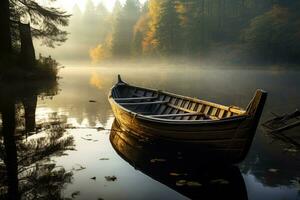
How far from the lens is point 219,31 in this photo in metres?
62.6

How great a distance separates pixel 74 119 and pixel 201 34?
48779 millimetres

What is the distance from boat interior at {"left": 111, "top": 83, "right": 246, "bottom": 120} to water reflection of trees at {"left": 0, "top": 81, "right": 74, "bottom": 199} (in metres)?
3.21

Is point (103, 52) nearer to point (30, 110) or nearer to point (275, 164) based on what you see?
point (30, 110)

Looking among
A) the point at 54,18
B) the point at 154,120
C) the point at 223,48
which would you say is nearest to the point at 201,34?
the point at 223,48

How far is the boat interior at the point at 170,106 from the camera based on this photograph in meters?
11.0

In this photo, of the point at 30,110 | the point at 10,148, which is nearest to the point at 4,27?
the point at 30,110

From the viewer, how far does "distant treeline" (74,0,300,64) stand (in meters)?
54.7

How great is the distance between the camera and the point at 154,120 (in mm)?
10391

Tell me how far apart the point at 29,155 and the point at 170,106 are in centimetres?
627

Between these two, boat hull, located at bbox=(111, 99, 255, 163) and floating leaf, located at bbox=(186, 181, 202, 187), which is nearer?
floating leaf, located at bbox=(186, 181, 202, 187)

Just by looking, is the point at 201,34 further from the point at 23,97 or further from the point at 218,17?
the point at 23,97

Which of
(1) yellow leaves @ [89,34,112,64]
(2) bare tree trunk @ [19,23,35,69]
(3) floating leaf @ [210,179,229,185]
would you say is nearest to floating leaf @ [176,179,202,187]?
(3) floating leaf @ [210,179,229,185]

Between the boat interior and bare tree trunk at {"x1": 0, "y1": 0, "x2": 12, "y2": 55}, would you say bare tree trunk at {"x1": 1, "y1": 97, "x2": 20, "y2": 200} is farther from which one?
bare tree trunk at {"x1": 0, "y1": 0, "x2": 12, "y2": 55}

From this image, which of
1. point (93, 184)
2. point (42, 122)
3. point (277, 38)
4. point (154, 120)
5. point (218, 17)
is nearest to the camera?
point (93, 184)
